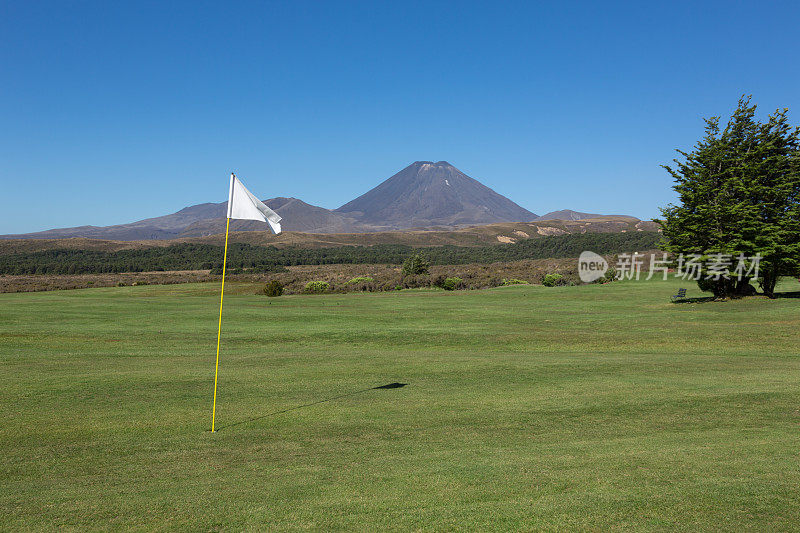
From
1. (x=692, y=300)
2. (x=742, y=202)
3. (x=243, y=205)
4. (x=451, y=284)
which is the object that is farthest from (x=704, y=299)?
(x=243, y=205)

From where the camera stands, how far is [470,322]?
3098 cm

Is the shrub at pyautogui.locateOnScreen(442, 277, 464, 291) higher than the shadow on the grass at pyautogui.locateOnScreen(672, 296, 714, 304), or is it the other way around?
the shadow on the grass at pyautogui.locateOnScreen(672, 296, 714, 304)

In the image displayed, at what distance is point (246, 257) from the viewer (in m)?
129

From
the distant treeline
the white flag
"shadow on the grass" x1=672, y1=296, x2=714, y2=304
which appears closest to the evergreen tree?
"shadow on the grass" x1=672, y1=296, x2=714, y2=304

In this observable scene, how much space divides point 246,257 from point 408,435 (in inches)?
4913

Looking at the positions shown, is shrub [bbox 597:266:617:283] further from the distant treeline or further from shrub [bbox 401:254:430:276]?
the distant treeline

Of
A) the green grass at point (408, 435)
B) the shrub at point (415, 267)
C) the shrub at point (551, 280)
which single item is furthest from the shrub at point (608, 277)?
the green grass at point (408, 435)

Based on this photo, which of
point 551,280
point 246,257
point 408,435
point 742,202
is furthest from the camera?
point 246,257

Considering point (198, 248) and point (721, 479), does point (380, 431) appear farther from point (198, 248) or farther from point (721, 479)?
point (198, 248)

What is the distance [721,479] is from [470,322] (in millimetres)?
23634

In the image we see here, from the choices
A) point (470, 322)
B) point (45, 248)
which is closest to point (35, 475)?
point (470, 322)

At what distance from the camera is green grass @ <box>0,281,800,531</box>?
6.60 meters

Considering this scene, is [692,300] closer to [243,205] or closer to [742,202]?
[742,202]

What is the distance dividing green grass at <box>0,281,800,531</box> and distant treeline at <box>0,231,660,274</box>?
80394 mm
